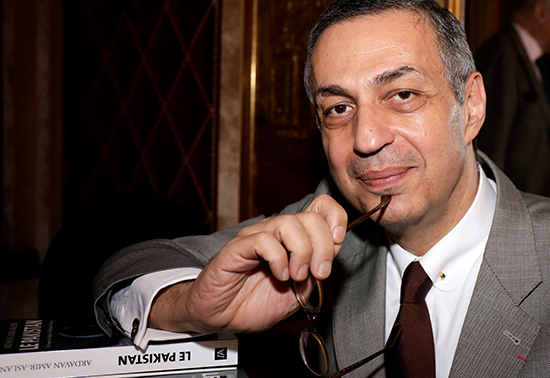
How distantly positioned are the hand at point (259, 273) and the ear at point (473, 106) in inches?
18.1

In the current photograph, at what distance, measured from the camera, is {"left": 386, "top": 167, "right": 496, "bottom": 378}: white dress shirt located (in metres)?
1.18

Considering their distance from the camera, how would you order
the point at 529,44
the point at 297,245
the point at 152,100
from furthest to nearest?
1. the point at 152,100
2. the point at 529,44
3. the point at 297,245

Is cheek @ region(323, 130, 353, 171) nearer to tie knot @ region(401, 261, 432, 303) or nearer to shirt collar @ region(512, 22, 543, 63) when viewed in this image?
tie knot @ region(401, 261, 432, 303)

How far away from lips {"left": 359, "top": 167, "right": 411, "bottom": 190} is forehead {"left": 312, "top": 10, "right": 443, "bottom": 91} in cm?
20

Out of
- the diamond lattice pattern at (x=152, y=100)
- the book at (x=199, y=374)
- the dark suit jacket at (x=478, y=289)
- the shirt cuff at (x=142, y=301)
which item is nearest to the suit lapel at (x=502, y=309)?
the dark suit jacket at (x=478, y=289)

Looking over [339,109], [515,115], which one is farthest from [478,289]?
[515,115]

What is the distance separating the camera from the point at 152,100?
9.40 feet

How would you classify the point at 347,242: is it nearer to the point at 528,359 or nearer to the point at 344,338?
the point at 344,338

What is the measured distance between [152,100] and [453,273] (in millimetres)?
2101

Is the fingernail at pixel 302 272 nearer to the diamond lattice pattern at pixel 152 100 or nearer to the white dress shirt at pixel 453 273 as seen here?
the white dress shirt at pixel 453 273

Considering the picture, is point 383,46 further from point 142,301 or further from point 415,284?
point 142,301

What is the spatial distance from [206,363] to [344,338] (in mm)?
447

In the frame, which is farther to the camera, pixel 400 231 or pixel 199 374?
pixel 400 231

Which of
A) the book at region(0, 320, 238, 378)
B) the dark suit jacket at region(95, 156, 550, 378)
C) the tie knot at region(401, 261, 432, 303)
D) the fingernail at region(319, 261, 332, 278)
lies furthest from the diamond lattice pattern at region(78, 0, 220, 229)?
the fingernail at region(319, 261, 332, 278)
